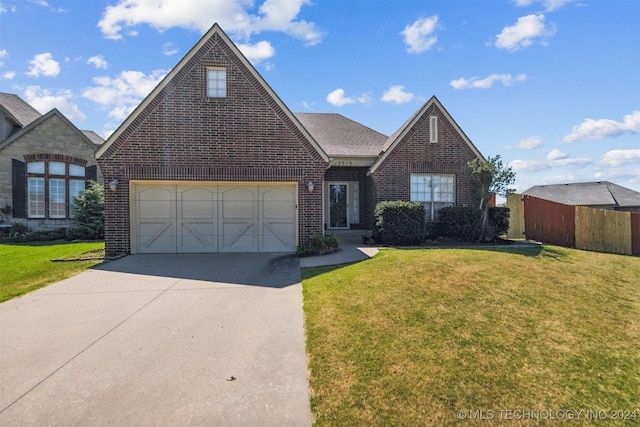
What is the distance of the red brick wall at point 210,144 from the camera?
32.6 feet

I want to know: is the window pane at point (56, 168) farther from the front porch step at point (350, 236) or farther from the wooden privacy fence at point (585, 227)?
the wooden privacy fence at point (585, 227)

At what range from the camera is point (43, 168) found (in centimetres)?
1659

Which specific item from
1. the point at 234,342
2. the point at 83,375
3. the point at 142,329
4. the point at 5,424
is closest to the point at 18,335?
the point at 142,329

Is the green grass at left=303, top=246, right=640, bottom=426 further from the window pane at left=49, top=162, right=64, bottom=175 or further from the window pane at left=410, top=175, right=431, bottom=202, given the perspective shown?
the window pane at left=49, top=162, right=64, bottom=175

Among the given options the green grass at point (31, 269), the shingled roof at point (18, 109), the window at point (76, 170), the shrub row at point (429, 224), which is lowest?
the green grass at point (31, 269)

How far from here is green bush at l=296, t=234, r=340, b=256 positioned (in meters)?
9.93

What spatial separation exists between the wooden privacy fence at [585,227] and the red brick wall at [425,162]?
3254 millimetres

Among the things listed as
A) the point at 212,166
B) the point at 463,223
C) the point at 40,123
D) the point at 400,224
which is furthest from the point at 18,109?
the point at 463,223

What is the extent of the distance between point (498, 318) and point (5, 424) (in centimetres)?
577

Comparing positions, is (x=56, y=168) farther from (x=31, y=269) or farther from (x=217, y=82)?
(x=217, y=82)

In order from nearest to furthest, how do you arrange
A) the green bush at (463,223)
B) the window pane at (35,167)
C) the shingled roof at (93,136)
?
the green bush at (463,223) → the window pane at (35,167) → the shingled roof at (93,136)

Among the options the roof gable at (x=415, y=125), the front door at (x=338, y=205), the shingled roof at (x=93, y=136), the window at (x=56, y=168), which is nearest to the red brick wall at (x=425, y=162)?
the roof gable at (x=415, y=125)

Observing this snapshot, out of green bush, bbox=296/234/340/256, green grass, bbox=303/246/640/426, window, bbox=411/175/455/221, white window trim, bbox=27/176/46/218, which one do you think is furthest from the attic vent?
white window trim, bbox=27/176/46/218

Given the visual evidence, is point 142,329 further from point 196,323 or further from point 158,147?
point 158,147
